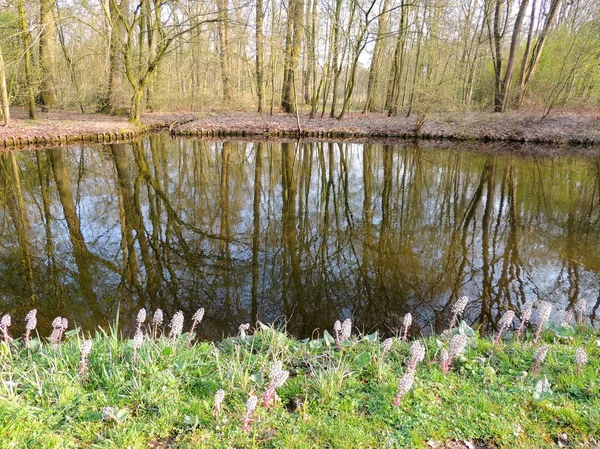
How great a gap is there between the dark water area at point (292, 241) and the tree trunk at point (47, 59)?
940cm

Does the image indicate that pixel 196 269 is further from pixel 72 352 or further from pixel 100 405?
pixel 100 405

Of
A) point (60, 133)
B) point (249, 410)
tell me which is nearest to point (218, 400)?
point (249, 410)

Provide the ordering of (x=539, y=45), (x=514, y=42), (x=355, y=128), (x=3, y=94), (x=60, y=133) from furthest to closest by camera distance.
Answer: (x=514, y=42)
(x=539, y=45)
(x=355, y=128)
(x=60, y=133)
(x=3, y=94)

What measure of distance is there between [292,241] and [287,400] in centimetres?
425

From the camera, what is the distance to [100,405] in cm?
227

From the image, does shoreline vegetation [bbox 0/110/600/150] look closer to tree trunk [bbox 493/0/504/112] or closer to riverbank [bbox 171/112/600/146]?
riverbank [bbox 171/112/600/146]

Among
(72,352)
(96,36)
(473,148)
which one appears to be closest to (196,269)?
(72,352)

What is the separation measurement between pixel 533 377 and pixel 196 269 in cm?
429

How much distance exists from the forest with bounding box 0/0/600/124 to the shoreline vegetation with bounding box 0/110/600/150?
967 mm

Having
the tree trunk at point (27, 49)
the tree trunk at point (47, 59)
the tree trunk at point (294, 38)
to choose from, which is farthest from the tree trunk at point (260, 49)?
the tree trunk at point (27, 49)

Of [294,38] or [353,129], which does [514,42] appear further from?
[294,38]

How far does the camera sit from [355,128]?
66.1 ft

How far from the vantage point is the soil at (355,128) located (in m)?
16.5

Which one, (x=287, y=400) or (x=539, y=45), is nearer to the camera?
(x=287, y=400)
